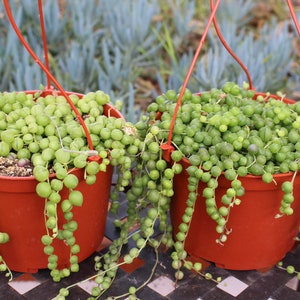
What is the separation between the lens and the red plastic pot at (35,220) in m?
1.00

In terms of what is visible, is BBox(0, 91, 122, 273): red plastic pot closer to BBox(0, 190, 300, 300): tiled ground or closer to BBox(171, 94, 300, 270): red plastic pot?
BBox(0, 190, 300, 300): tiled ground

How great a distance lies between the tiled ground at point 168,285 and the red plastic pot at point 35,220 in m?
0.04

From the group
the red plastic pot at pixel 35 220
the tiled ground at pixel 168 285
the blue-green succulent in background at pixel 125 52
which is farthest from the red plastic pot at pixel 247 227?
the blue-green succulent in background at pixel 125 52

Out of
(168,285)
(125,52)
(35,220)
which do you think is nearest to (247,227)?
(168,285)

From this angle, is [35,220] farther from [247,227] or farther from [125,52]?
[125,52]

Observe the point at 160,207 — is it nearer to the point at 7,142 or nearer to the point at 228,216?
the point at 228,216

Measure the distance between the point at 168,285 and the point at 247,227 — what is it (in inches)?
8.3

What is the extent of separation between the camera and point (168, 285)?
1106 millimetres

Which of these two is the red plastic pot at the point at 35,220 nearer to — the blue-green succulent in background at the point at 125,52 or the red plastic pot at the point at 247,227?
the red plastic pot at the point at 247,227

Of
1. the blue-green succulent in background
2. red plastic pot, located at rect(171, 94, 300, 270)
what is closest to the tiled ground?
A: red plastic pot, located at rect(171, 94, 300, 270)

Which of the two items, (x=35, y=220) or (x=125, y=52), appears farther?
(x=125, y=52)

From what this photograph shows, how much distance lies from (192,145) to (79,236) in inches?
12.4

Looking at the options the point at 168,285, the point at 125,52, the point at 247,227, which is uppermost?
the point at 125,52

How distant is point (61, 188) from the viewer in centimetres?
96
